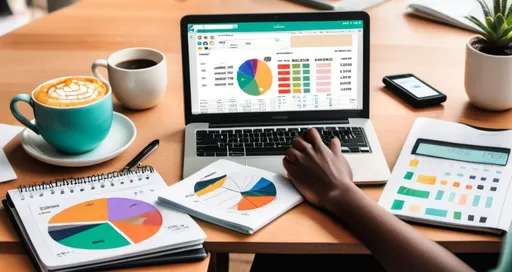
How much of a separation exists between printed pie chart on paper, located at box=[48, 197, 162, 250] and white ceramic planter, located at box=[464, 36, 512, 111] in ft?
2.25

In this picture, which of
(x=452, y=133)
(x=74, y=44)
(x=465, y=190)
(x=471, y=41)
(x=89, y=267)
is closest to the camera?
(x=89, y=267)

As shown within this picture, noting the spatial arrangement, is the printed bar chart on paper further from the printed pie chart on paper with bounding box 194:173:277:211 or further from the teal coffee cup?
the teal coffee cup

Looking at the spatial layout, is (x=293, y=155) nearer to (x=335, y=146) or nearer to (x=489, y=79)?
(x=335, y=146)

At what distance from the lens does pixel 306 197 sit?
1035mm

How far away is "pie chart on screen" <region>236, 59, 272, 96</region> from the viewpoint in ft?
4.00

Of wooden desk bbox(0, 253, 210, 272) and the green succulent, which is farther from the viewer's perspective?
the green succulent

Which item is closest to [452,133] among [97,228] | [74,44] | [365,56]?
[365,56]

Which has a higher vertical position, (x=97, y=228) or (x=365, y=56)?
(x=365, y=56)

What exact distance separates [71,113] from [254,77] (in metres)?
0.34

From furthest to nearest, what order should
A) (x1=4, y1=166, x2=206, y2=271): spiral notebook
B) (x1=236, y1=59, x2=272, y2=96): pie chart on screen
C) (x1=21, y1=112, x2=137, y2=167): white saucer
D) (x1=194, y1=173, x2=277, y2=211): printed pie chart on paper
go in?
(x1=236, y1=59, x2=272, y2=96): pie chart on screen < (x1=21, y1=112, x2=137, y2=167): white saucer < (x1=194, y1=173, x2=277, y2=211): printed pie chart on paper < (x1=4, y1=166, x2=206, y2=271): spiral notebook

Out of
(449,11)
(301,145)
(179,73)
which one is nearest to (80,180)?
(301,145)

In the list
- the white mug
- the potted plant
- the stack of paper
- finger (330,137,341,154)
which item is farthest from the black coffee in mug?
the stack of paper

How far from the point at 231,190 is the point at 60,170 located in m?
0.31

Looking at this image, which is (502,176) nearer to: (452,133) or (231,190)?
(452,133)
